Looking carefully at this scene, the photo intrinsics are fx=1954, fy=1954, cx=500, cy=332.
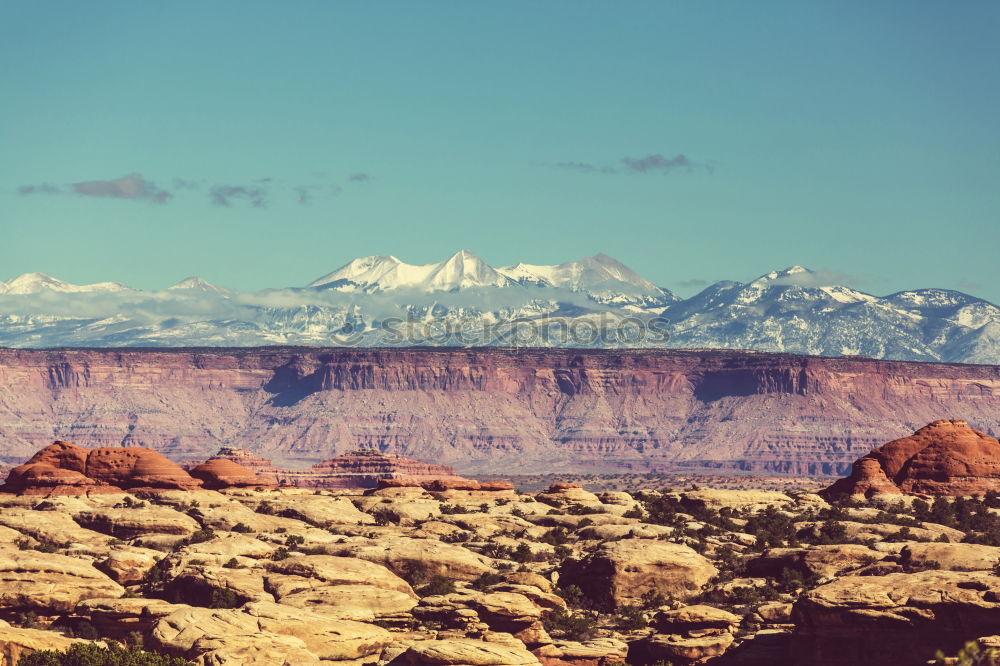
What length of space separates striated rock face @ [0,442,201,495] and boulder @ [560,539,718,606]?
3264cm

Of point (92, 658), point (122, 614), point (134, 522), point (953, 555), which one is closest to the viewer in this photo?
point (92, 658)

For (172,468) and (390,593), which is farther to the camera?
(172,468)

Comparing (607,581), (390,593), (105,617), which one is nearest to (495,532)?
(607,581)

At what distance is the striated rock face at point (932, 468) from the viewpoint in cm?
10144

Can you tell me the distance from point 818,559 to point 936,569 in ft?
33.4

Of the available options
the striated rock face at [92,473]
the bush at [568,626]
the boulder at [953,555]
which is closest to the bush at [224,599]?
the bush at [568,626]

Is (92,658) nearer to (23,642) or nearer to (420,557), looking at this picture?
(23,642)

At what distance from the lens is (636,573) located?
236 ft

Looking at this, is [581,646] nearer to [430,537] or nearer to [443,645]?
A: [443,645]

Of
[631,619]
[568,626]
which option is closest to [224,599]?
[568,626]

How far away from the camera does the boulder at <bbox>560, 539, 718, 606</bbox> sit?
235 ft

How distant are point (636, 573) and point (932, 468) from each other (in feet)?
116

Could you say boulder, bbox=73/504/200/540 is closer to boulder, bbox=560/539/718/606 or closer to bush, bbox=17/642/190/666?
boulder, bbox=560/539/718/606

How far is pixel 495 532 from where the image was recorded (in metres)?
86.7
